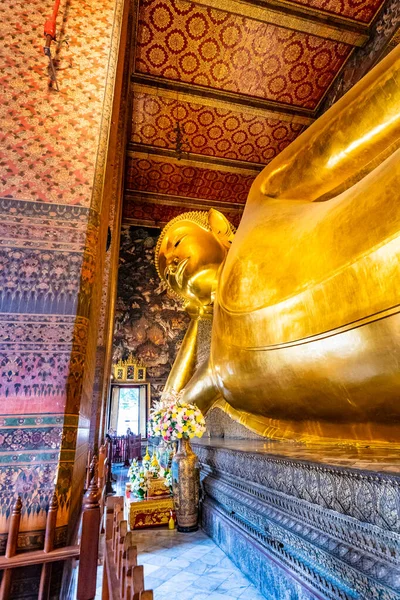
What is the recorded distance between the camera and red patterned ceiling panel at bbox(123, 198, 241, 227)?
283 inches

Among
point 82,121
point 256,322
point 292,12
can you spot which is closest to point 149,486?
point 256,322

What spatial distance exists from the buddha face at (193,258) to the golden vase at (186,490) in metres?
1.39

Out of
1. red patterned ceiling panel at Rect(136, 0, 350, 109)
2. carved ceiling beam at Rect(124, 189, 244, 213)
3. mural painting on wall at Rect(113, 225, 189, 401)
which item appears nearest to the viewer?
red patterned ceiling panel at Rect(136, 0, 350, 109)

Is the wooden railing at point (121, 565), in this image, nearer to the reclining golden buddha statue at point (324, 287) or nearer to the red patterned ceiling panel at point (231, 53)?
the reclining golden buddha statue at point (324, 287)

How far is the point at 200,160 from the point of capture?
19.7 ft

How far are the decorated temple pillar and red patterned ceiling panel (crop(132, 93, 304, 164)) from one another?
3.14 meters

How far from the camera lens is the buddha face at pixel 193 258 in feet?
10.2

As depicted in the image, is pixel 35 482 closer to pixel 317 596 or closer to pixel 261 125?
pixel 317 596

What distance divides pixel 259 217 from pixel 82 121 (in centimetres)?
109

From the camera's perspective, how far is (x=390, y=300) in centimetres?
105

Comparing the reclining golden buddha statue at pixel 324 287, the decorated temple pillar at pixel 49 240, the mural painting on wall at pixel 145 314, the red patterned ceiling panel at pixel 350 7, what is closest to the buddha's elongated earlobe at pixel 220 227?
the reclining golden buddha statue at pixel 324 287

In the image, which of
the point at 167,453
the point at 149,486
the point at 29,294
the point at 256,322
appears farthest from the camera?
the point at 167,453

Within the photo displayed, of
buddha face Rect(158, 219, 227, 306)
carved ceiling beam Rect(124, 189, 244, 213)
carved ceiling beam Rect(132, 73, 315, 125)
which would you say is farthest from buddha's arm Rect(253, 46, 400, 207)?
carved ceiling beam Rect(124, 189, 244, 213)

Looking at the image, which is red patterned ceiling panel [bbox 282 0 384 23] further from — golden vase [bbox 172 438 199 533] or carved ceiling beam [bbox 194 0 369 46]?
golden vase [bbox 172 438 199 533]
